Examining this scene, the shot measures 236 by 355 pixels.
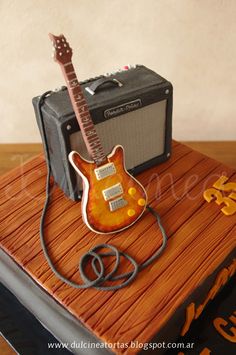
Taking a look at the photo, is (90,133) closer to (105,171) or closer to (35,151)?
(105,171)

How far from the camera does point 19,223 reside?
866 mm

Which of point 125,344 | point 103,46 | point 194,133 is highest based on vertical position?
point 103,46

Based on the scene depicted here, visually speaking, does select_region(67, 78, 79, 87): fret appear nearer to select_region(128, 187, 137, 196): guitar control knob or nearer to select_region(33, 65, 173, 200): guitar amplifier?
select_region(33, 65, 173, 200): guitar amplifier

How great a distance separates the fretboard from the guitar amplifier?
0.04m

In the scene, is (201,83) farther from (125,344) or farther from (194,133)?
(125,344)

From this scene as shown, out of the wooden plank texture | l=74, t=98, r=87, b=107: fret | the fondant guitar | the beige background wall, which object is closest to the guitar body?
the fondant guitar

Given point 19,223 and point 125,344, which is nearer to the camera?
point 125,344

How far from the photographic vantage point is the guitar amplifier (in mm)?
805

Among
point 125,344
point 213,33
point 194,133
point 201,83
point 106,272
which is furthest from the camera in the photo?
point 194,133

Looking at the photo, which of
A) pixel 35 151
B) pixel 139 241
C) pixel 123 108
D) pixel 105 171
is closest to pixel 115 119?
pixel 123 108

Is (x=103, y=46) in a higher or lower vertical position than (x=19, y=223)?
higher

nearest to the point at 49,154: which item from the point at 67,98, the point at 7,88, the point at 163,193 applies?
the point at 67,98

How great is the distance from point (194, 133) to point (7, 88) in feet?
2.51

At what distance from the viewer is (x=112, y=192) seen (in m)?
0.80
